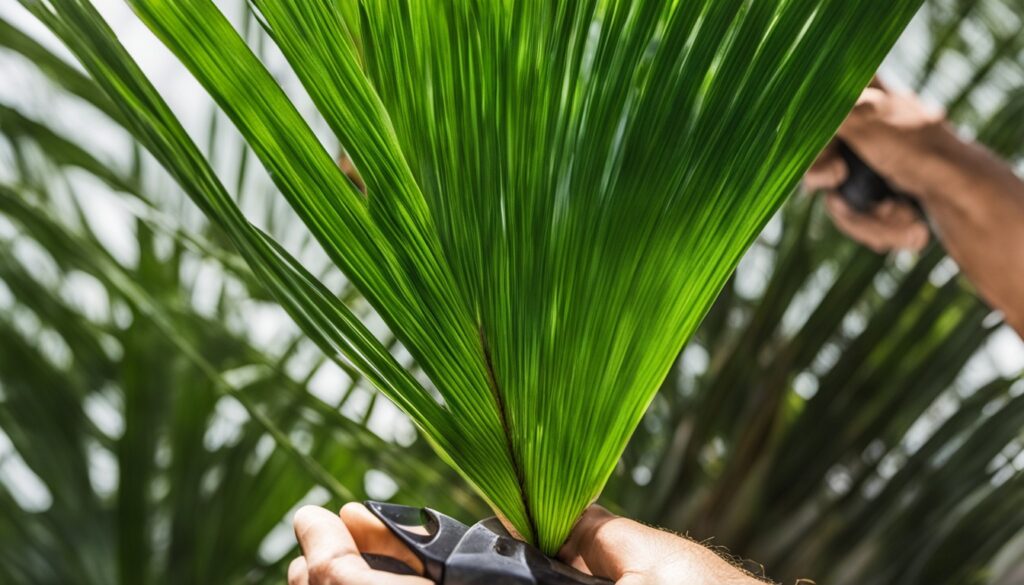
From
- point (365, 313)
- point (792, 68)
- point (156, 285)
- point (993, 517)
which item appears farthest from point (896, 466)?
point (156, 285)

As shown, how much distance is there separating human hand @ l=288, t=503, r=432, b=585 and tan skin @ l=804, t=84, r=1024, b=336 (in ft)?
1.29

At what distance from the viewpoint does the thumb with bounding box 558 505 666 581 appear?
0.88 ft

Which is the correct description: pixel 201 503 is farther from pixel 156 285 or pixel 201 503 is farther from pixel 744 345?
pixel 744 345

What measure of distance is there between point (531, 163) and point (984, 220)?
1.47ft

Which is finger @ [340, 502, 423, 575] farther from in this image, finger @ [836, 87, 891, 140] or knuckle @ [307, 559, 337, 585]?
finger @ [836, 87, 891, 140]

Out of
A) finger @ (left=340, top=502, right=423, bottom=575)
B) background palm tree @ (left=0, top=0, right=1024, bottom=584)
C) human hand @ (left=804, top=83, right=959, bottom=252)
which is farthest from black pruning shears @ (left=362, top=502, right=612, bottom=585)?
human hand @ (left=804, top=83, right=959, bottom=252)

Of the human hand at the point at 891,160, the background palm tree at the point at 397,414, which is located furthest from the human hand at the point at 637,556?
the human hand at the point at 891,160

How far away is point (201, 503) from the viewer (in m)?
0.91

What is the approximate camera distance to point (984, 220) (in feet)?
2.00

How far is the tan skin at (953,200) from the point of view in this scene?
0.60m

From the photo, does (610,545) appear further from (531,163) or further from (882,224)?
(882,224)

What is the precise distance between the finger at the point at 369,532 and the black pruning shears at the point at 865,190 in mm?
413

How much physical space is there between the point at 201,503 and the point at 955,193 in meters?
0.65

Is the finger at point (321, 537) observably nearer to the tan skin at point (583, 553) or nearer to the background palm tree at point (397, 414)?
the tan skin at point (583, 553)
